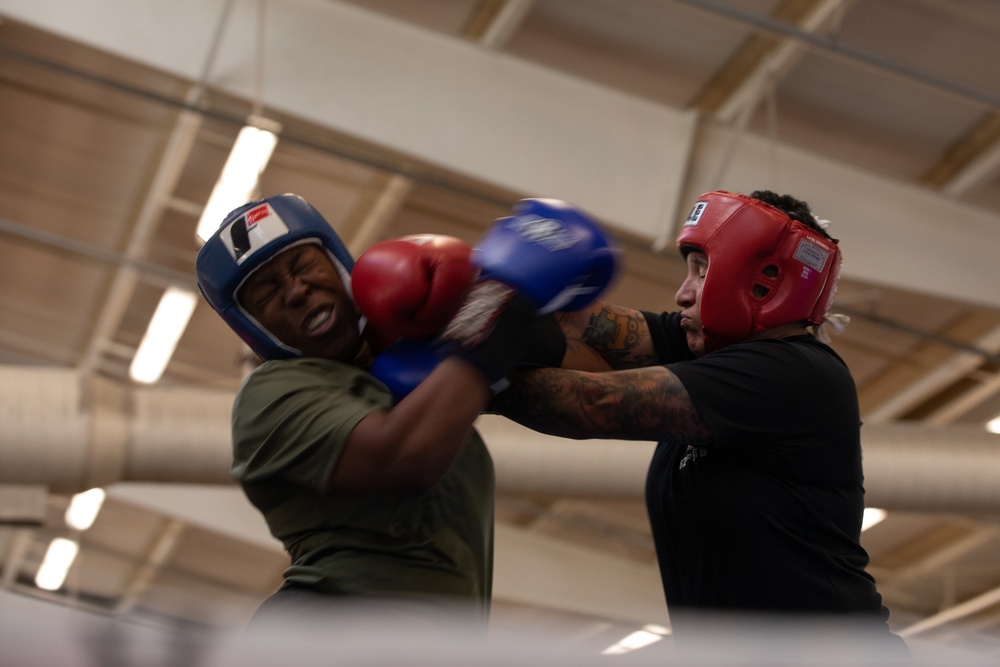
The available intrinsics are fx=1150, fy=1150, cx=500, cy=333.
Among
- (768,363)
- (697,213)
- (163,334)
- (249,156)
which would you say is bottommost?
(768,363)

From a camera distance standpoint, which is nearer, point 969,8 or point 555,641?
point 555,641

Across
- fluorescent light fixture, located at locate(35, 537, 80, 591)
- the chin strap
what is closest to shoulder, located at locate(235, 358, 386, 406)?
the chin strap

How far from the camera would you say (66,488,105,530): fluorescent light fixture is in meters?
12.2

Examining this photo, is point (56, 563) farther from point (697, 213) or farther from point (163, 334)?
point (697, 213)

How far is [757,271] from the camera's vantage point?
207 cm

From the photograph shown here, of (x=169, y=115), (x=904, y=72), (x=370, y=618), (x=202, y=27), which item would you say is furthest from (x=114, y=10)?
(x=370, y=618)

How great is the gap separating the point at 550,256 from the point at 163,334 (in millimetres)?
8049

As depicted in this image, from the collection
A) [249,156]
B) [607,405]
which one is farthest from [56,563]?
[607,405]

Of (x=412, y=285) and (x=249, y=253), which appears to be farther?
(x=249, y=253)

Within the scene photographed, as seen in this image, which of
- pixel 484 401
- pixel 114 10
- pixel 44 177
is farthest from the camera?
pixel 44 177

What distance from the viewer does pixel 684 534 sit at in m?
Result: 2.07

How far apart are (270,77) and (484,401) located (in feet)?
13.5

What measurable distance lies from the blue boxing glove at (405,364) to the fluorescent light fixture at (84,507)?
418 inches

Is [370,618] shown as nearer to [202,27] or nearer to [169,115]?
[202,27]
